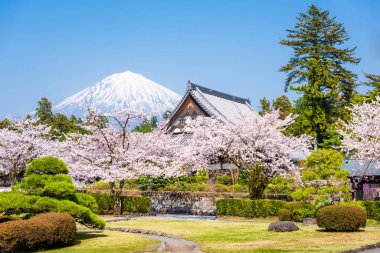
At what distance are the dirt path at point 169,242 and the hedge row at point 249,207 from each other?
392 inches

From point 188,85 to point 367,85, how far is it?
73.5 feet

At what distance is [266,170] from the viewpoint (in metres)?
39.6

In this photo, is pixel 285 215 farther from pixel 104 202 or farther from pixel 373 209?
pixel 104 202

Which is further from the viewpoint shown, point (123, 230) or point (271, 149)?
point (271, 149)

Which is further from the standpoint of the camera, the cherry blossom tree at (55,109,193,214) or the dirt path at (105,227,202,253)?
the cherry blossom tree at (55,109,193,214)

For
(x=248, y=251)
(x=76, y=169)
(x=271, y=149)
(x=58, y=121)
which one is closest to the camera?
(x=248, y=251)

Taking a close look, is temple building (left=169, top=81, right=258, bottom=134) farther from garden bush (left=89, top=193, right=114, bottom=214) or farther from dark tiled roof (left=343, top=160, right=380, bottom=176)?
garden bush (left=89, top=193, right=114, bottom=214)

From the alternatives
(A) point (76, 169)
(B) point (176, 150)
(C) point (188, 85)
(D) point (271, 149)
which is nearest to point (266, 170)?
(D) point (271, 149)

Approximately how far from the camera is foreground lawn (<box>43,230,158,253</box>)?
723 inches

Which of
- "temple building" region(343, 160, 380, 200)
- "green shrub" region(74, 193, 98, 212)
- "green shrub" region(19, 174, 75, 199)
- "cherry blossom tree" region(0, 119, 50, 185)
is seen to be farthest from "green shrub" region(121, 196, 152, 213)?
"temple building" region(343, 160, 380, 200)

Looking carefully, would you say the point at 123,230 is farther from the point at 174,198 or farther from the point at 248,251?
the point at 174,198

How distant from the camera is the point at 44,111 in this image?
77.4 metres

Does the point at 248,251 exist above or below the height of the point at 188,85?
below

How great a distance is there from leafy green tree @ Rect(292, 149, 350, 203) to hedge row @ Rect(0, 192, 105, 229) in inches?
530
